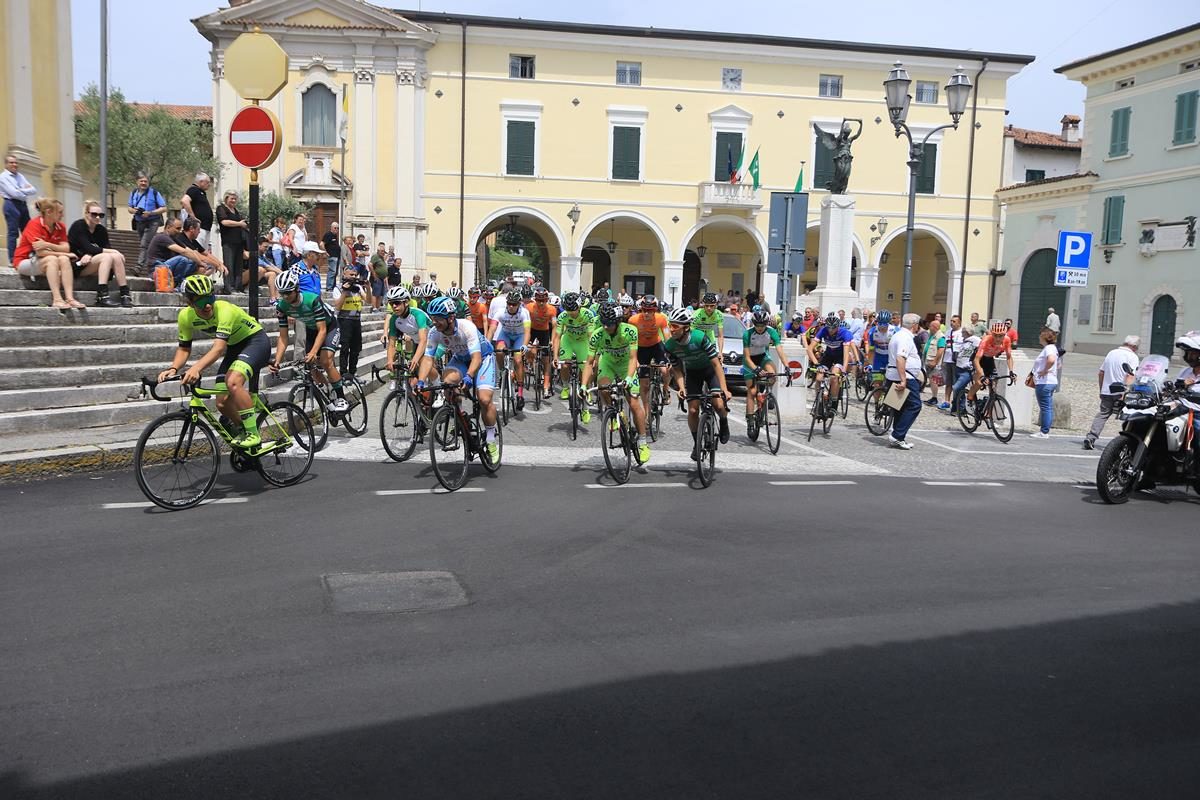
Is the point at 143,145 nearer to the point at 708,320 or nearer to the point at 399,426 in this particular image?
the point at 399,426

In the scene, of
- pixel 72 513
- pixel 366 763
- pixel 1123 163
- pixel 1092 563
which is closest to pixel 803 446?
pixel 1092 563

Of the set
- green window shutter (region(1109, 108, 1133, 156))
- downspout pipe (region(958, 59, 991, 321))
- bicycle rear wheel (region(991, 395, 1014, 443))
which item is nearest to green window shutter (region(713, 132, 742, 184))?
downspout pipe (region(958, 59, 991, 321))

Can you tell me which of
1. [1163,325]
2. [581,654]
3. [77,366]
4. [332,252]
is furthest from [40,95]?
[1163,325]

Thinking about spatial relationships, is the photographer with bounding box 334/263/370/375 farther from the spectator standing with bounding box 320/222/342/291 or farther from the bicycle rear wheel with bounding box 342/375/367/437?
the spectator standing with bounding box 320/222/342/291

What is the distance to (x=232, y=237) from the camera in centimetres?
1426

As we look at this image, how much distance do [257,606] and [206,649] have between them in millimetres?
657

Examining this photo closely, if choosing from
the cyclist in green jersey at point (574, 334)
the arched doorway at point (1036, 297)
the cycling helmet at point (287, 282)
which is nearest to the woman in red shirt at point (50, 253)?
the cycling helmet at point (287, 282)

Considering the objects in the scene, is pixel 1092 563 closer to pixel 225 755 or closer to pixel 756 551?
pixel 756 551

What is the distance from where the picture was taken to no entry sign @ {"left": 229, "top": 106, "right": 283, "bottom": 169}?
9.38 meters

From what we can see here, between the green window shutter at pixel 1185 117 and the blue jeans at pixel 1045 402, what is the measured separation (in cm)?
2401

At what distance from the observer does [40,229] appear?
11.2 meters

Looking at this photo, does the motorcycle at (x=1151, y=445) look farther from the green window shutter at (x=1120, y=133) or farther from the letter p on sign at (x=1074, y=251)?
the green window shutter at (x=1120, y=133)

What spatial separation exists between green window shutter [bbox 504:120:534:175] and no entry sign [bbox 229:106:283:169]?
101 ft

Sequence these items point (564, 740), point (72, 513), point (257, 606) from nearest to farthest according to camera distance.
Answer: point (564, 740) < point (257, 606) < point (72, 513)
